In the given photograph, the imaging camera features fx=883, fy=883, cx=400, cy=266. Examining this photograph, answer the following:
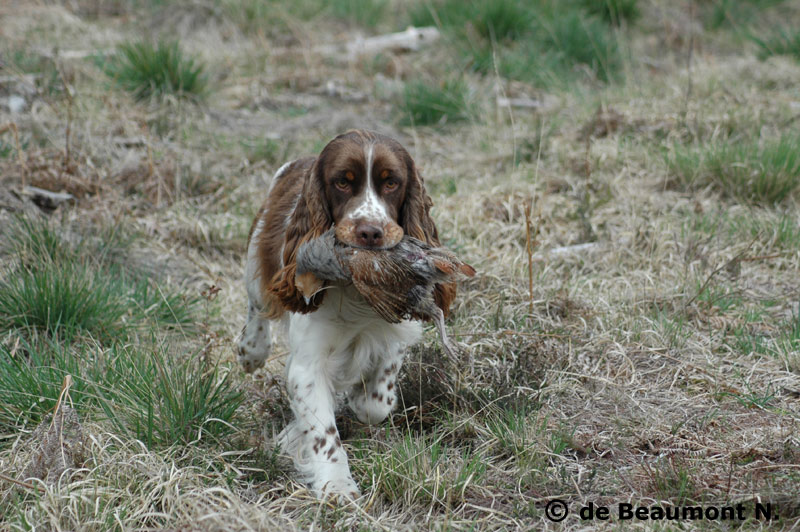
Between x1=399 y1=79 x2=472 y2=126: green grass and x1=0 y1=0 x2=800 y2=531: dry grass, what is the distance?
0.37ft

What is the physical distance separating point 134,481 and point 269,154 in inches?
153

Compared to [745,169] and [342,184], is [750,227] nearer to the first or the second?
[745,169]

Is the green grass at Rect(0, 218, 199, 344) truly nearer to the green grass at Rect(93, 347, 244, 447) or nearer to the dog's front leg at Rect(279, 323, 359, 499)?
the green grass at Rect(93, 347, 244, 447)

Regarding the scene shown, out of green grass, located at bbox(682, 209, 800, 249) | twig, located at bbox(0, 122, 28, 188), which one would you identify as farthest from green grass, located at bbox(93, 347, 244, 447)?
green grass, located at bbox(682, 209, 800, 249)

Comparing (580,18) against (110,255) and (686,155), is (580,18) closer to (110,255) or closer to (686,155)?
(686,155)

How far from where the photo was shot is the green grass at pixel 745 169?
5371mm

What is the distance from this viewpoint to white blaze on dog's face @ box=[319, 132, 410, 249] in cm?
296

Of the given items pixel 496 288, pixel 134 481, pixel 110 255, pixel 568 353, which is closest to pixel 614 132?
pixel 496 288

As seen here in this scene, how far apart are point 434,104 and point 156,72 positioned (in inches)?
88.6

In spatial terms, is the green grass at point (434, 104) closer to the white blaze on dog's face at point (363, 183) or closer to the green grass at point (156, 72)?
the green grass at point (156, 72)

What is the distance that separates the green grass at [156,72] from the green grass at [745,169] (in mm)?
3852

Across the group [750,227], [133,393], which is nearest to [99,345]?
[133,393]

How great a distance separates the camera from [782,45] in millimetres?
8562

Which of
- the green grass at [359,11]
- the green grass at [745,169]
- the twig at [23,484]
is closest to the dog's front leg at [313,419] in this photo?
the twig at [23,484]
